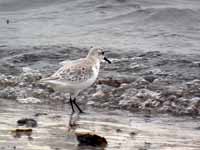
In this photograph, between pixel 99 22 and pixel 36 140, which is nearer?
pixel 36 140

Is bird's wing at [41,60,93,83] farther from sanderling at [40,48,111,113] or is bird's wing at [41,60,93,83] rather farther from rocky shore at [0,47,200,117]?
rocky shore at [0,47,200,117]

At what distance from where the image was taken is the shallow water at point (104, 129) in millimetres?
6824

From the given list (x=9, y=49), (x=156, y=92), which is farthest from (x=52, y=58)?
(x=156, y=92)

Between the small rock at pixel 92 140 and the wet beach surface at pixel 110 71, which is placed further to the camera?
the wet beach surface at pixel 110 71

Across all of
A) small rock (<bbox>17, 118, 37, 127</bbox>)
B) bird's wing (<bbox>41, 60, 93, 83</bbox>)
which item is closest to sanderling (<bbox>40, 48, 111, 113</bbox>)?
bird's wing (<bbox>41, 60, 93, 83</bbox>)

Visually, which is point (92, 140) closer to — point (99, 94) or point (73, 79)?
point (73, 79)

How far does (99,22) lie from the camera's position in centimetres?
1644

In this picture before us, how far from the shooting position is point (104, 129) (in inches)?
307

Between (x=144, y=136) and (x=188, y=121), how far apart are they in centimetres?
138

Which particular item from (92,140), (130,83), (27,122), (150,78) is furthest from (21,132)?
(150,78)

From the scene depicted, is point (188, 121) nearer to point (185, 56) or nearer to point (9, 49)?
→ point (185, 56)

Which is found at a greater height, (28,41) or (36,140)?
(36,140)

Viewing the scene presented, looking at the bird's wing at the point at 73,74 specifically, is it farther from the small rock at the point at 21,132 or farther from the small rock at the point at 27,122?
the small rock at the point at 21,132

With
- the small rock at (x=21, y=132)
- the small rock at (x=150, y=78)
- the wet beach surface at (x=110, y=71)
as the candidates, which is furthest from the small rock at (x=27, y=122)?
the small rock at (x=150, y=78)
